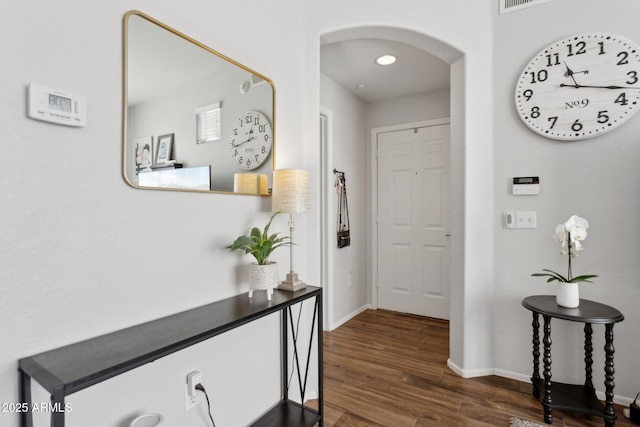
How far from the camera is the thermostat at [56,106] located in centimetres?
93

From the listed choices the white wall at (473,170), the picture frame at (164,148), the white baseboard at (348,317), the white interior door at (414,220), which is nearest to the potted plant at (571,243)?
the white wall at (473,170)

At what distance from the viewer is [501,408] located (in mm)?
1873

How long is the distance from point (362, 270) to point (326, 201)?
1.15 meters

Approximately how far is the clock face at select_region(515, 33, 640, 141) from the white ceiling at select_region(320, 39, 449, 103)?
3.01 feet

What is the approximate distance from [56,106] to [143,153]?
0.95 feet

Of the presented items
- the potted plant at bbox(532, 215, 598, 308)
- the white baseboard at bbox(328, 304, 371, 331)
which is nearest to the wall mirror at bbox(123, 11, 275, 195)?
the potted plant at bbox(532, 215, 598, 308)

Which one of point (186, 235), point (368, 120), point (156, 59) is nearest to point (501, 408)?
point (186, 235)

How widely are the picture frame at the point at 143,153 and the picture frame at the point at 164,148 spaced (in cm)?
3

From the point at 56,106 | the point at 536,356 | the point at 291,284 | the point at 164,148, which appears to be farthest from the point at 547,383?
the point at 56,106

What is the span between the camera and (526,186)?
6.92ft

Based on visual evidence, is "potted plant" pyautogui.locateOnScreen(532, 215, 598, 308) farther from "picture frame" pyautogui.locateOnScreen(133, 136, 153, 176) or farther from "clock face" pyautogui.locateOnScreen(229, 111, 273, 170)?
"picture frame" pyautogui.locateOnScreen(133, 136, 153, 176)

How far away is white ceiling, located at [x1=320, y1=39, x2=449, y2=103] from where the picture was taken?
255 centimetres

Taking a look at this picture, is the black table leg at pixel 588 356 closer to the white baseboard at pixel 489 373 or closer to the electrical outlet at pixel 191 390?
the white baseboard at pixel 489 373

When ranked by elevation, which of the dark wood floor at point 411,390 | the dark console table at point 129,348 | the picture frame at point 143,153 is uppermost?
the picture frame at point 143,153
